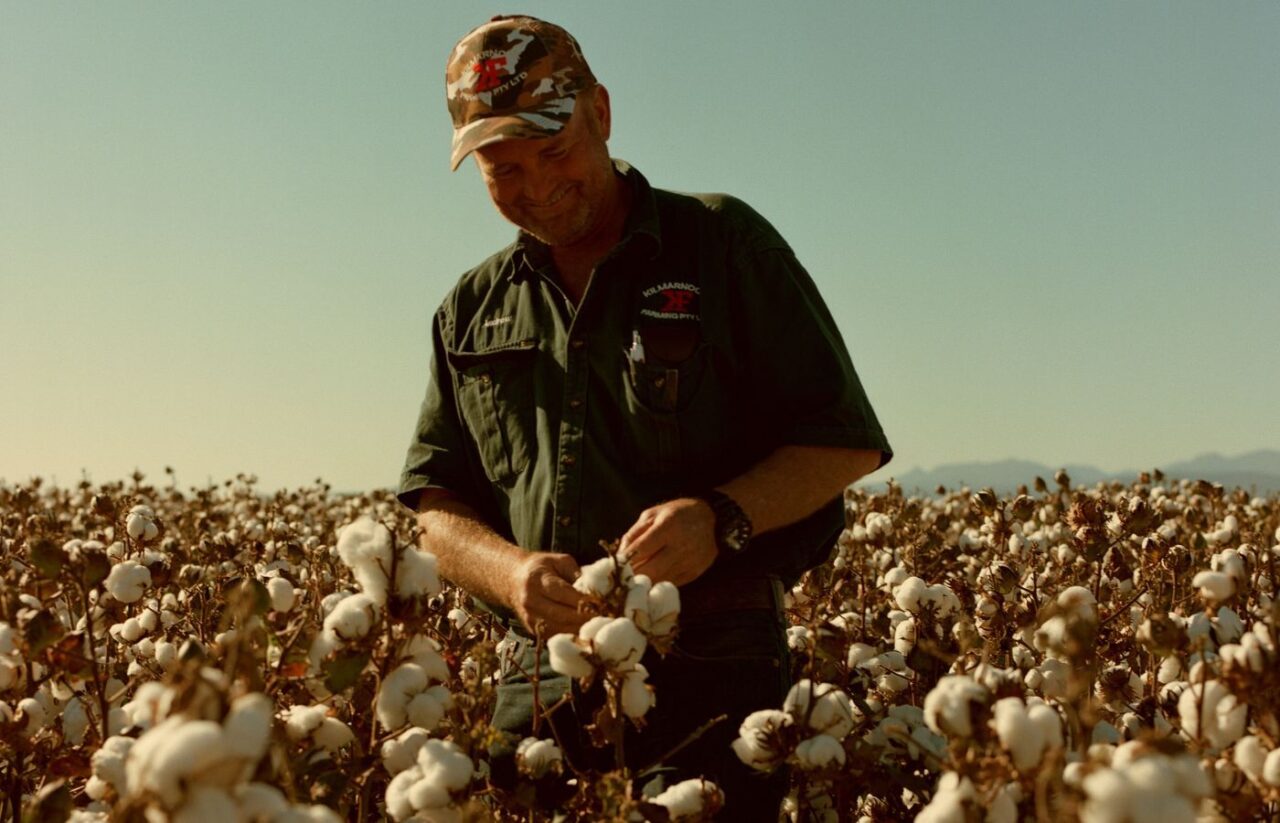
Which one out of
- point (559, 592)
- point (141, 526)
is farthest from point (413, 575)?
point (141, 526)

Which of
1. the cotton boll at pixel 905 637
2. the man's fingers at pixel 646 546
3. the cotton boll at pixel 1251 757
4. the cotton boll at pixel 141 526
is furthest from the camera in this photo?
the cotton boll at pixel 141 526

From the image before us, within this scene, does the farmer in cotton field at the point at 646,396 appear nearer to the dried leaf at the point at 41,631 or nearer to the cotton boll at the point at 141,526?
the cotton boll at the point at 141,526

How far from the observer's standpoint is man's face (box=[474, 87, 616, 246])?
3.37 meters

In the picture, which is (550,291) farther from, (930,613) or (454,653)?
(930,613)

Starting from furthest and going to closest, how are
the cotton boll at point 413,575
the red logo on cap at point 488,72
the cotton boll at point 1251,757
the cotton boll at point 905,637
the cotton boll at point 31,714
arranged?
1. the red logo on cap at point 488,72
2. the cotton boll at point 905,637
3. the cotton boll at point 31,714
4. the cotton boll at point 413,575
5. the cotton boll at point 1251,757

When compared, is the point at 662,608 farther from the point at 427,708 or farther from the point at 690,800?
the point at 427,708

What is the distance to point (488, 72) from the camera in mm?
3475

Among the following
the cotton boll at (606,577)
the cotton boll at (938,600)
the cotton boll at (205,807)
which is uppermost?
the cotton boll at (205,807)

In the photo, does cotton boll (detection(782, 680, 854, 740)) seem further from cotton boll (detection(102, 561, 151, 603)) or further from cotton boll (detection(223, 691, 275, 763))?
cotton boll (detection(102, 561, 151, 603))

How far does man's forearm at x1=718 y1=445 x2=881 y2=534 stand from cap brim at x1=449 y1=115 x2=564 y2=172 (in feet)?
3.52

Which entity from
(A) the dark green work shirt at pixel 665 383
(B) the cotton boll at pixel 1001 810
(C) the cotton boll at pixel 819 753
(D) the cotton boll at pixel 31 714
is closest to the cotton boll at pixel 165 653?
(D) the cotton boll at pixel 31 714

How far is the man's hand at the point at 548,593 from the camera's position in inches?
107

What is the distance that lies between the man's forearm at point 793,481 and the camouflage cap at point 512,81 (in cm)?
108

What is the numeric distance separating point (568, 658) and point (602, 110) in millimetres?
2066
